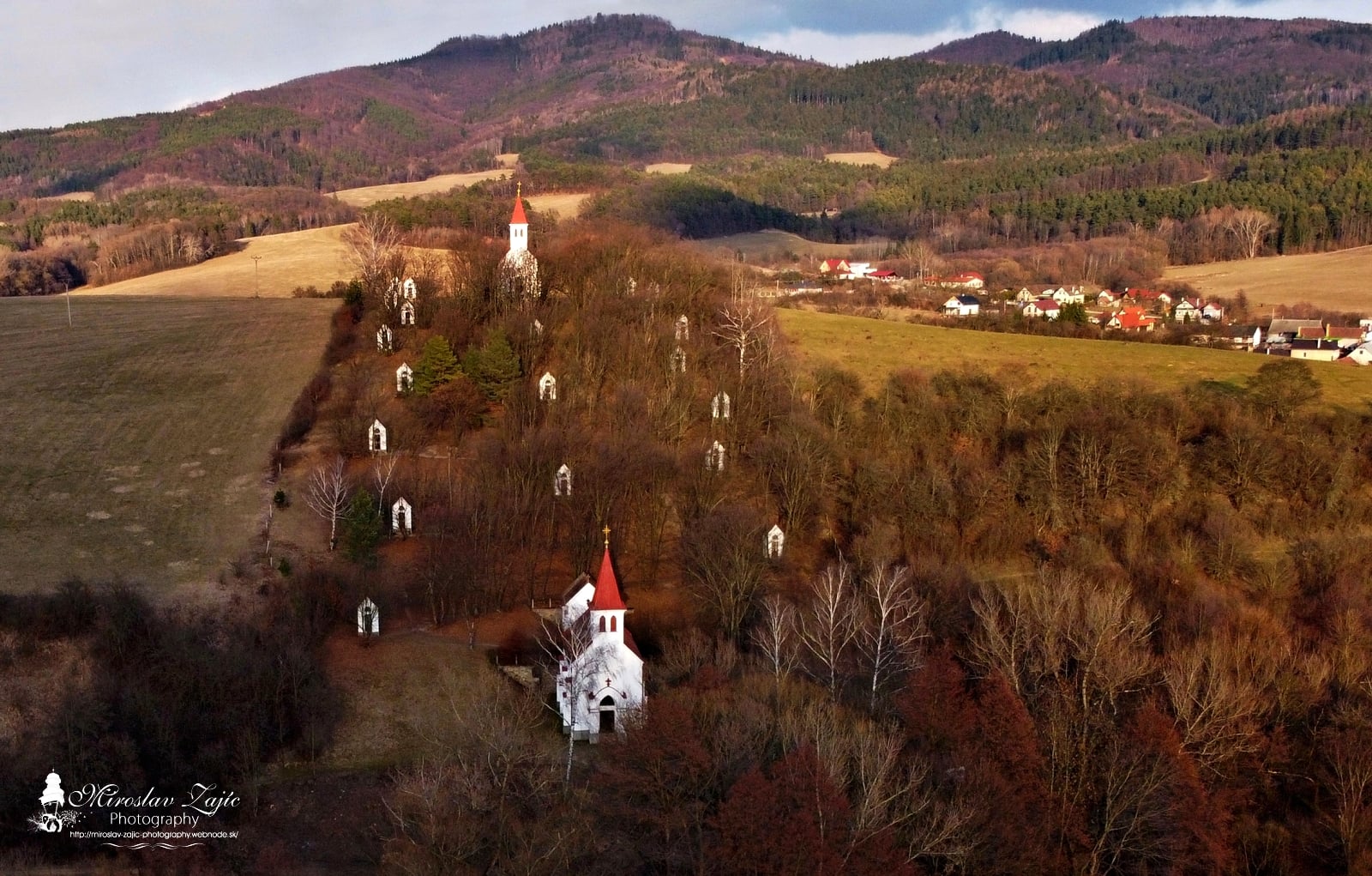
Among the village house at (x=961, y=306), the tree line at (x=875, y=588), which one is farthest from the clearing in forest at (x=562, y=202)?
the tree line at (x=875, y=588)

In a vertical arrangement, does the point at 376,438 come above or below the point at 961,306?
below

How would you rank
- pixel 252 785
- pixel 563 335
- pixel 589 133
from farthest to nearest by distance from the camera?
pixel 589 133 → pixel 563 335 → pixel 252 785

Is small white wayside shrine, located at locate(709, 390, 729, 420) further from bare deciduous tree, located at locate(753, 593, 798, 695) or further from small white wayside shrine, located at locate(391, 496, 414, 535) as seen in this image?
small white wayside shrine, located at locate(391, 496, 414, 535)

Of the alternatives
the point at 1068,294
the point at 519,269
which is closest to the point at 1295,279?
the point at 1068,294

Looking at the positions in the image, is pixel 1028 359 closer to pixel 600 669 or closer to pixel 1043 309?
pixel 1043 309

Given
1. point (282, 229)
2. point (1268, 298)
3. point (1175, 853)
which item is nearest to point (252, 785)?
point (1175, 853)

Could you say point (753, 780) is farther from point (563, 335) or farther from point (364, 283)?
point (364, 283)
